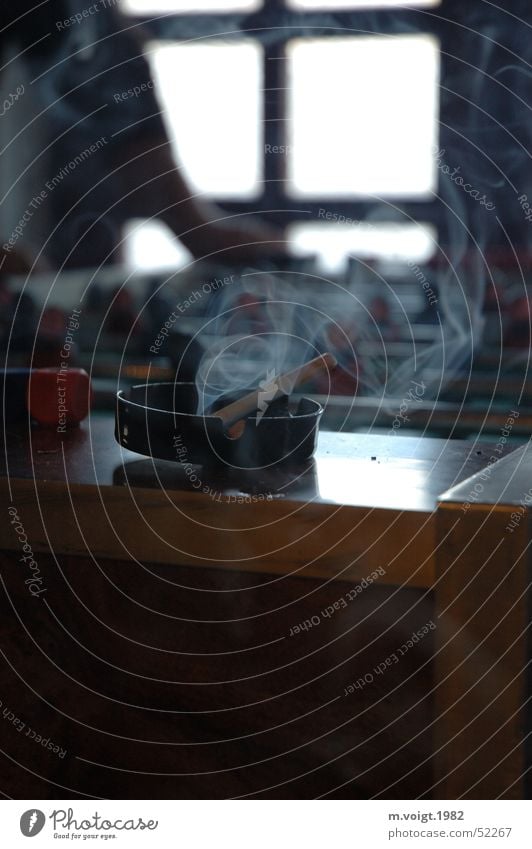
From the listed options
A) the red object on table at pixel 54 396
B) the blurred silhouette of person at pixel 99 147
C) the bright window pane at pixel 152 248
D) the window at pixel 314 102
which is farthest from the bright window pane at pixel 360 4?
the red object on table at pixel 54 396

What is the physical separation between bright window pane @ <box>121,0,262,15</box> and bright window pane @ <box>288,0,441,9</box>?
0.10m

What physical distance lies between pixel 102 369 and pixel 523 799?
5.06 feet

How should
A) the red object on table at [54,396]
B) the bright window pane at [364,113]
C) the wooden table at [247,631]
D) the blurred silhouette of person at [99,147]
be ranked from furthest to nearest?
1. the blurred silhouette of person at [99,147]
2. the bright window pane at [364,113]
3. the red object on table at [54,396]
4. the wooden table at [247,631]

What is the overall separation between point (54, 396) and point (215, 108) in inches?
58.1

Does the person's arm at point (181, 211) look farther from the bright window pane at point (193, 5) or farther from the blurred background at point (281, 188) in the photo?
the bright window pane at point (193, 5)

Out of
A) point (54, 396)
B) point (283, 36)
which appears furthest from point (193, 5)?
point (54, 396)

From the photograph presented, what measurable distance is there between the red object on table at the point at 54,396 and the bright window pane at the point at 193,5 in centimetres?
151

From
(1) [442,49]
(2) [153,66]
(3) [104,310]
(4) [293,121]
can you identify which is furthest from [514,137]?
(3) [104,310]

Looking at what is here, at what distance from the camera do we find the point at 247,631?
546 mm

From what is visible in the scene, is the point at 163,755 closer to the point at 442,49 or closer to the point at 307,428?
the point at 307,428

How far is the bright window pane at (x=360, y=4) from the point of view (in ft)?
6.24

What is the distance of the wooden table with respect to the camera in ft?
1.63

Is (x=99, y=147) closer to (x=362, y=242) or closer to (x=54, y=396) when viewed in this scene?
(x=362, y=242)

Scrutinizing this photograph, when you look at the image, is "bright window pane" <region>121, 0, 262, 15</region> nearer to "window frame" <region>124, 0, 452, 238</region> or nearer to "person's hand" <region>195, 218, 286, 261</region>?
"window frame" <region>124, 0, 452, 238</region>
